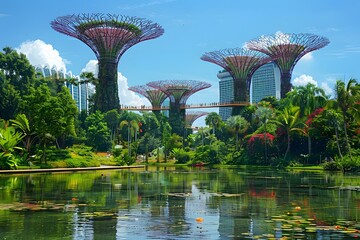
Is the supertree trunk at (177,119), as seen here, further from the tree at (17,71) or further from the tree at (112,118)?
the tree at (17,71)

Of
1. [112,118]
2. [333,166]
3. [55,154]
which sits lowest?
[333,166]

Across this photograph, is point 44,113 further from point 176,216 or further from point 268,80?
point 268,80

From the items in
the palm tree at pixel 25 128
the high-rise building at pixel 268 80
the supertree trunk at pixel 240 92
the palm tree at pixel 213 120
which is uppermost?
the high-rise building at pixel 268 80

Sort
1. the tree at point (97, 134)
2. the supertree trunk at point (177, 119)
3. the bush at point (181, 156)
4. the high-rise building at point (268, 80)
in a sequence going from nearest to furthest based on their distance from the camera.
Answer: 1. the bush at point (181, 156)
2. the tree at point (97, 134)
3. the supertree trunk at point (177, 119)
4. the high-rise building at point (268, 80)

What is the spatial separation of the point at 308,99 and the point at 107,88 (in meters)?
38.6

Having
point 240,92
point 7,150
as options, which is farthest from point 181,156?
point 7,150

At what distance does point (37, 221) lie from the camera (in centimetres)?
1191

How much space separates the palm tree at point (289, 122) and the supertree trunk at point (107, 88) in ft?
117

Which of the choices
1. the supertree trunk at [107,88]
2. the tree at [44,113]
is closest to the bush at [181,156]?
the supertree trunk at [107,88]

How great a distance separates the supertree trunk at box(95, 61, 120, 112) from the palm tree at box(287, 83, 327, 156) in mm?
33696

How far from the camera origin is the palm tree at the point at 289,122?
189ft

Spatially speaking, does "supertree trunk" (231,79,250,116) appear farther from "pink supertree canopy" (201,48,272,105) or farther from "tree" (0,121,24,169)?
"tree" (0,121,24,169)

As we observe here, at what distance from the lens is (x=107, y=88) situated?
8694 cm

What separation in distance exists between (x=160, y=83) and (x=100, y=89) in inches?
625
